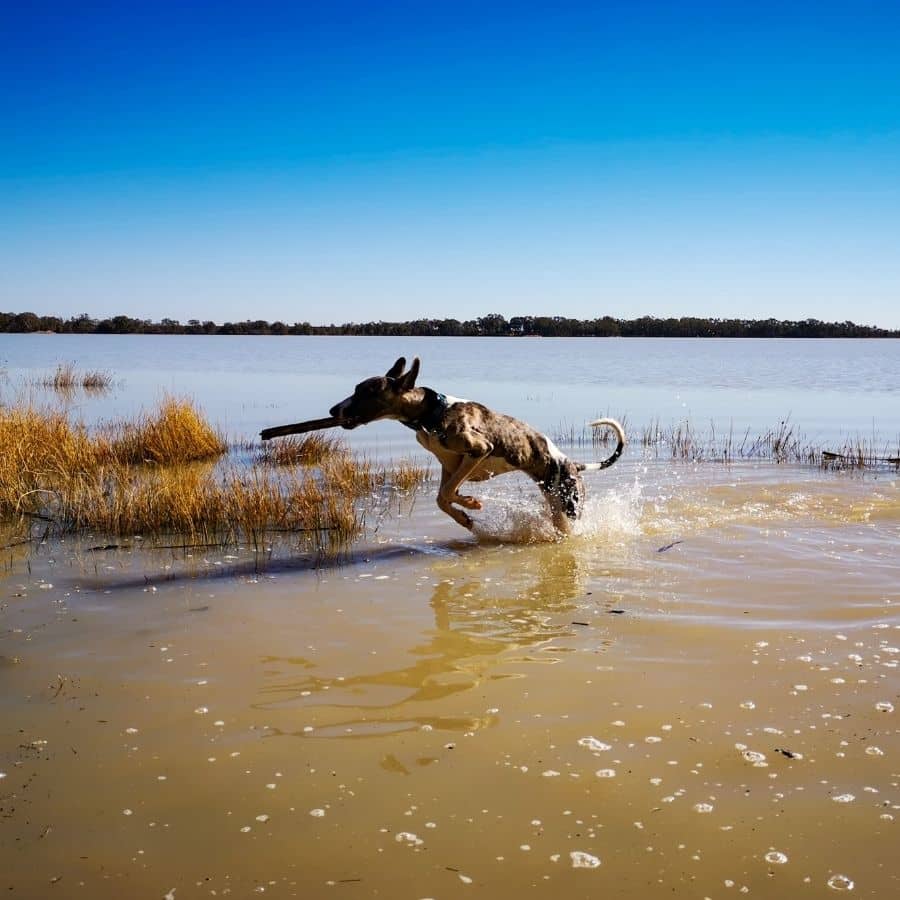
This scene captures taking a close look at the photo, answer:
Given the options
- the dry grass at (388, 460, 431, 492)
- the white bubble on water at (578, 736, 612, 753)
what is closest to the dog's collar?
the dry grass at (388, 460, 431, 492)

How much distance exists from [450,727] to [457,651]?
1273mm

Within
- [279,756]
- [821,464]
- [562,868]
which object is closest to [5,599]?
[279,756]

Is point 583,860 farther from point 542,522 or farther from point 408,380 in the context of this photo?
point 542,522

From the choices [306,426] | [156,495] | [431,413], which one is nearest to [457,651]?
[306,426]

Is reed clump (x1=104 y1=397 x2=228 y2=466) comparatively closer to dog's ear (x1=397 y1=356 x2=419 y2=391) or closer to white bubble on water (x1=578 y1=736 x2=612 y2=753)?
dog's ear (x1=397 y1=356 x2=419 y2=391)

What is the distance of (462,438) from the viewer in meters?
9.07

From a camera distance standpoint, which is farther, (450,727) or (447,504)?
(447,504)

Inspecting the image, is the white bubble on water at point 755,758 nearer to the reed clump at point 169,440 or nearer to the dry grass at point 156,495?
the dry grass at point 156,495

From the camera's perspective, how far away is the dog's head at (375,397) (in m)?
8.63

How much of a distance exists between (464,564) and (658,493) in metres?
5.11

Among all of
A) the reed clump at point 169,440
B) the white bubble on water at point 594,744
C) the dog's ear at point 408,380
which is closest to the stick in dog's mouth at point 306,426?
the dog's ear at point 408,380

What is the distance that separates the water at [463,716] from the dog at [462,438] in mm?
423

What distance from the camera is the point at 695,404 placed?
2967cm

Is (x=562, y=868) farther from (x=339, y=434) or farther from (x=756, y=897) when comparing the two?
(x=339, y=434)
